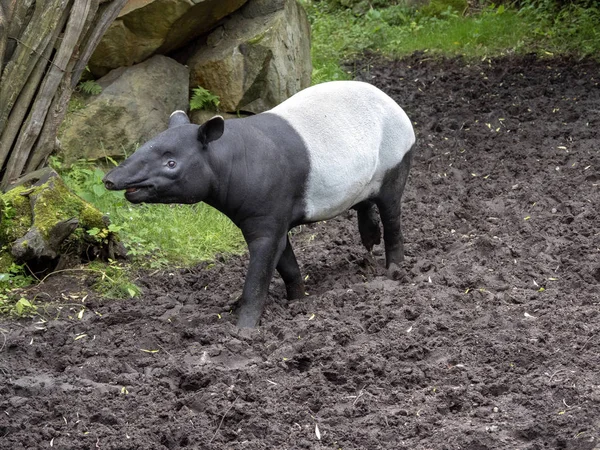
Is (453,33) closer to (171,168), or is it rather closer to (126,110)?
(126,110)

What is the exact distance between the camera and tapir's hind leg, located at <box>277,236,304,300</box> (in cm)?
630

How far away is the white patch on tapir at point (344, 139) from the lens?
5945 mm

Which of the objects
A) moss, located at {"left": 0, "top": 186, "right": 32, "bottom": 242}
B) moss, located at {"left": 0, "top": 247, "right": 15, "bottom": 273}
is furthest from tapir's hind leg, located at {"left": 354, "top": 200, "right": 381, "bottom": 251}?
moss, located at {"left": 0, "top": 247, "right": 15, "bottom": 273}

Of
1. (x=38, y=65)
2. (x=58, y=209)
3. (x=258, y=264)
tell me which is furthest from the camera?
A: (x=38, y=65)

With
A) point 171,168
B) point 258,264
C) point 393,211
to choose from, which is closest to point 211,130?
point 171,168

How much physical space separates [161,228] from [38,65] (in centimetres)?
162

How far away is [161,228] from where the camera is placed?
24.9 ft

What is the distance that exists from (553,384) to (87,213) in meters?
3.65

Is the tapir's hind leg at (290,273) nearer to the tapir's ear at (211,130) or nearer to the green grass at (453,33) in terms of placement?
the tapir's ear at (211,130)

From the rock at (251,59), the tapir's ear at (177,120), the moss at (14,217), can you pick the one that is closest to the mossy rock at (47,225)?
the moss at (14,217)

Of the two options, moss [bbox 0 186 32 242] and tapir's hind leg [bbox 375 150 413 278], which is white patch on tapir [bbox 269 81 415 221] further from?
moss [bbox 0 186 32 242]

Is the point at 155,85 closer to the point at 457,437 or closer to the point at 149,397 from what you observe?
the point at 149,397

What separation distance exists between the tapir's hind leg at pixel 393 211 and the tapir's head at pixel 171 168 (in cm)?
160

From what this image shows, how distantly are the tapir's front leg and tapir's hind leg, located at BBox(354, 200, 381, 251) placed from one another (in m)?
1.24
